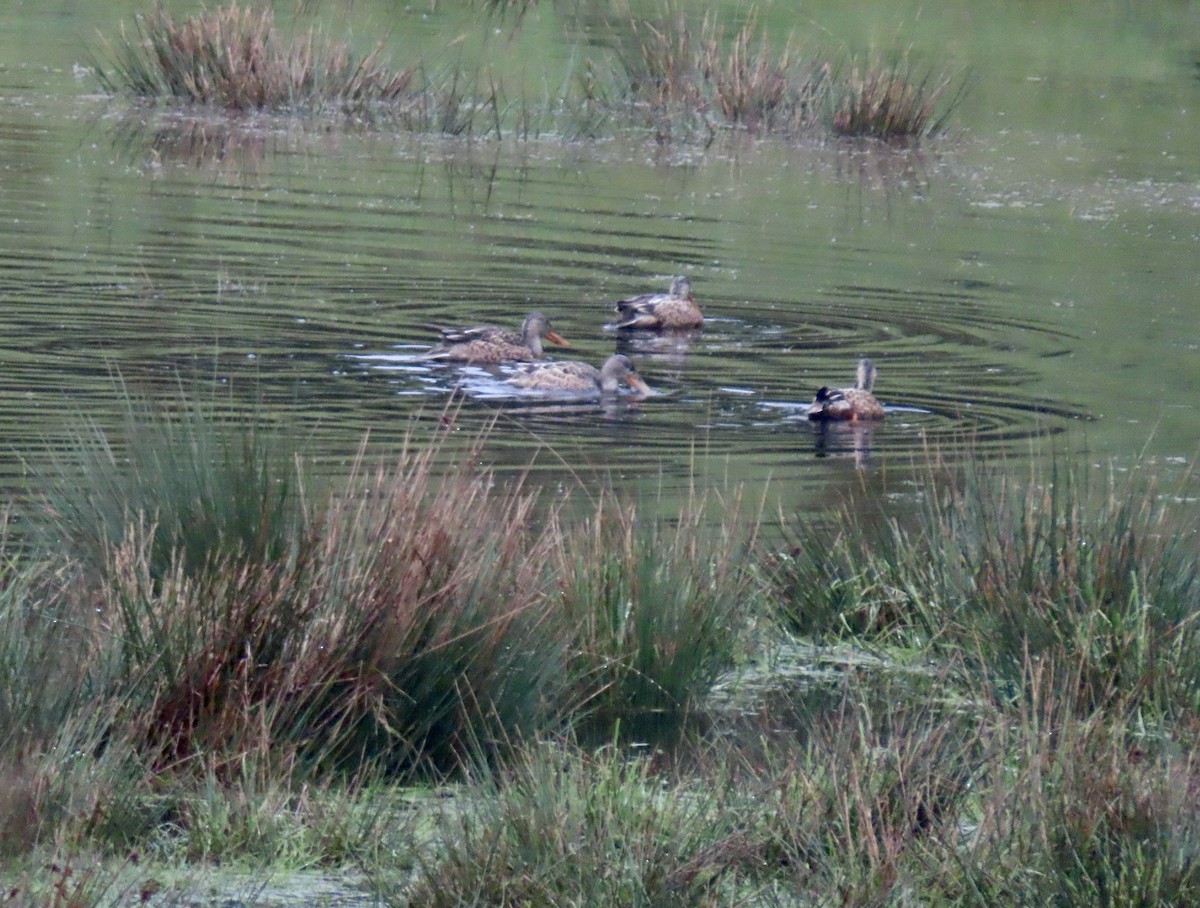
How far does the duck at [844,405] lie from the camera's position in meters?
10.8

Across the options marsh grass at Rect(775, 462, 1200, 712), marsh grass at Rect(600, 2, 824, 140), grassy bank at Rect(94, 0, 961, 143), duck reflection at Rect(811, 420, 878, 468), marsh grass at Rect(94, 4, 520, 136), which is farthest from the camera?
marsh grass at Rect(600, 2, 824, 140)

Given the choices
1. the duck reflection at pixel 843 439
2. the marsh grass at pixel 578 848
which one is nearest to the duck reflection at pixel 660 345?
the duck reflection at pixel 843 439

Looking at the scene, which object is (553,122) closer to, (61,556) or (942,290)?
(942,290)

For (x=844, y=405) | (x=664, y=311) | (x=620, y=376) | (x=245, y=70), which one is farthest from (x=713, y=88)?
(x=844, y=405)

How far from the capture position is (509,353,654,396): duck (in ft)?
38.6

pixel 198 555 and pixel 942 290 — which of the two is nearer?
pixel 198 555

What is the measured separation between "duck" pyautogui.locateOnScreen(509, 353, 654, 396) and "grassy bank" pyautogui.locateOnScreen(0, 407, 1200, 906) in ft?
14.5

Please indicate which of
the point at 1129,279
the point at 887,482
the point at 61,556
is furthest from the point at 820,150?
the point at 61,556

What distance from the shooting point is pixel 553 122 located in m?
23.4

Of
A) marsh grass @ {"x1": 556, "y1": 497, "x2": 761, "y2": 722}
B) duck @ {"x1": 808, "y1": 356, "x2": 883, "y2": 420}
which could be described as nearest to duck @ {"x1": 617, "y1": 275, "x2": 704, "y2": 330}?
duck @ {"x1": 808, "y1": 356, "x2": 883, "y2": 420}

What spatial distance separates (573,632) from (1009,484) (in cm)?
195

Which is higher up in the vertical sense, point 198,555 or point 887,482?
point 198,555

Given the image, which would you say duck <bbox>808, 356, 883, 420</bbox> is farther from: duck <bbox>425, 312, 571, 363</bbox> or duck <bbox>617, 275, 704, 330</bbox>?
duck <bbox>617, 275, 704, 330</bbox>

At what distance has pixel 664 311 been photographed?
13.5 m
